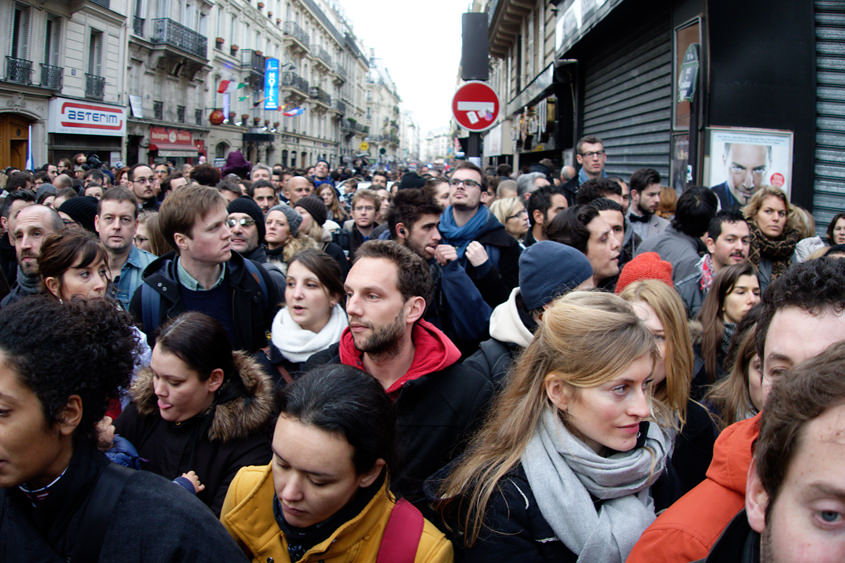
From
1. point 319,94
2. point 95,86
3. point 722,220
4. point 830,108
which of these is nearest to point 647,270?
point 722,220

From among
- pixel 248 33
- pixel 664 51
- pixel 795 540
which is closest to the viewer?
pixel 795 540

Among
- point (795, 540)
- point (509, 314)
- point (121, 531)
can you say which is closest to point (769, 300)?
point (795, 540)

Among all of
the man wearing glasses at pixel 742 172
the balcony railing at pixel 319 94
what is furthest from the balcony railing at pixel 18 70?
the balcony railing at pixel 319 94

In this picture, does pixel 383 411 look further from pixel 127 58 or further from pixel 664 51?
pixel 127 58

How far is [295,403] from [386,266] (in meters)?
0.96

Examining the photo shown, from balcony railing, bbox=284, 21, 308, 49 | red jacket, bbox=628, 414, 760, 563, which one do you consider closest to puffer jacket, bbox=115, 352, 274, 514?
red jacket, bbox=628, 414, 760, 563

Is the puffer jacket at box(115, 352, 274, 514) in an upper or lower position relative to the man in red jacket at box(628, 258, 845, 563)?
lower

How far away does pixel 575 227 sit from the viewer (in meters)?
4.04

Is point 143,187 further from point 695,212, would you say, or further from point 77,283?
point 695,212

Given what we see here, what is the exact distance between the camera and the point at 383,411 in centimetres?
195

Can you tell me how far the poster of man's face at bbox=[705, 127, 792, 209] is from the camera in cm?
684

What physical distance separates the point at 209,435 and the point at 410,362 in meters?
0.88

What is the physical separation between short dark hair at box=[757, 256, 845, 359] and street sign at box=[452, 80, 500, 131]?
5695mm

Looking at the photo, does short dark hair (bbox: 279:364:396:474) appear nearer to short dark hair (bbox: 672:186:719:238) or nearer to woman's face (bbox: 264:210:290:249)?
woman's face (bbox: 264:210:290:249)
